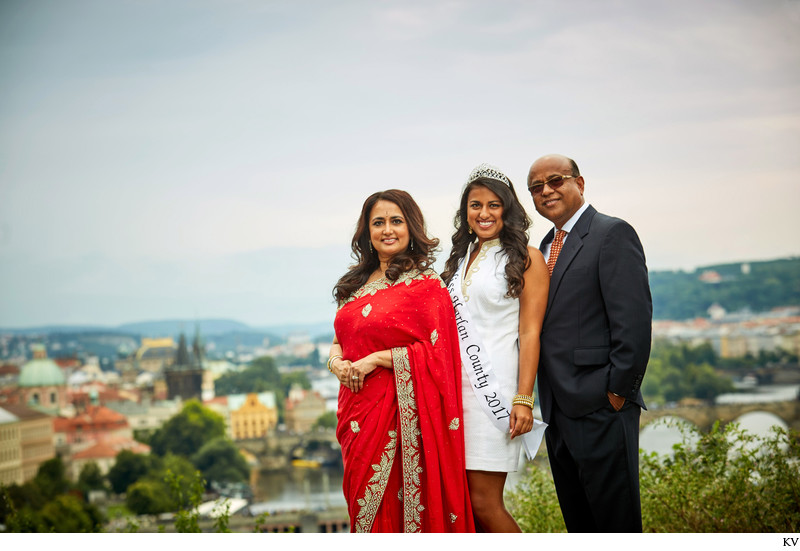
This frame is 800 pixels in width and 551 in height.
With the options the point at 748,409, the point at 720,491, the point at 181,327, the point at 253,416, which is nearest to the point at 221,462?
the point at 253,416

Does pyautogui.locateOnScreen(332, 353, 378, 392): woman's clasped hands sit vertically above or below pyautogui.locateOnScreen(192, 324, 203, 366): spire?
above

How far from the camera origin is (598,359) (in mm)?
2330

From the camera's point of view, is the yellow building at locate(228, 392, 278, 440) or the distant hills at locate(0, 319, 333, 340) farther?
the yellow building at locate(228, 392, 278, 440)

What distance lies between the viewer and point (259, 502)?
41.7 m

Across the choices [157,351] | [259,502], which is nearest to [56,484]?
[259,502]

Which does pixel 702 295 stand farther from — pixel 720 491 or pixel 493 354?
pixel 493 354

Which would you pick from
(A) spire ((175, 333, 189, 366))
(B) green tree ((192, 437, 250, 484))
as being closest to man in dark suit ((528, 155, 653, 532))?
(B) green tree ((192, 437, 250, 484))

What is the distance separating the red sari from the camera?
2377 mm

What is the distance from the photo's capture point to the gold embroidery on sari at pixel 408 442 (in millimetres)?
2404

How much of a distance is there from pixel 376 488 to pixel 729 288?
4907cm

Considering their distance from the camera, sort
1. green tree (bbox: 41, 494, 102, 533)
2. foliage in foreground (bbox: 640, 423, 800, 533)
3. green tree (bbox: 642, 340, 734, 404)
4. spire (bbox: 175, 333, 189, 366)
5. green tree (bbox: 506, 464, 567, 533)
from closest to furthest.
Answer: foliage in foreground (bbox: 640, 423, 800, 533), green tree (bbox: 506, 464, 567, 533), green tree (bbox: 41, 494, 102, 533), green tree (bbox: 642, 340, 734, 404), spire (bbox: 175, 333, 189, 366)

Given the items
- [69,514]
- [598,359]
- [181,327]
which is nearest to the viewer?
[598,359]

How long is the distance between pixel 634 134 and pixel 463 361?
38270 mm

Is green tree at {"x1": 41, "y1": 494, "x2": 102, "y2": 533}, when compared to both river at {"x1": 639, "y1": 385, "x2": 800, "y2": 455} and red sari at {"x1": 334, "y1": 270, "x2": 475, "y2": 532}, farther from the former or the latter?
red sari at {"x1": 334, "y1": 270, "x2": 475, "y2": 532}
